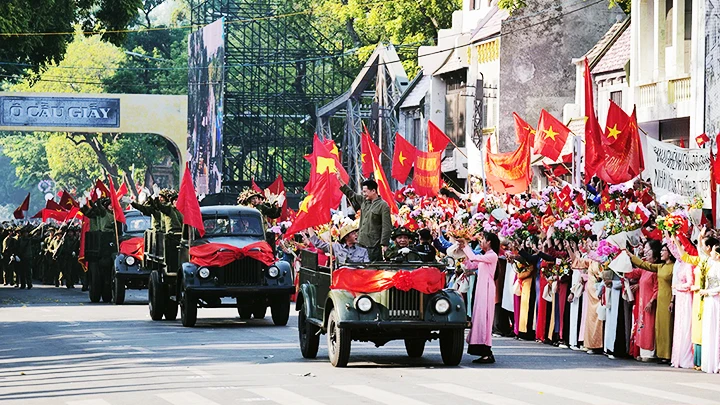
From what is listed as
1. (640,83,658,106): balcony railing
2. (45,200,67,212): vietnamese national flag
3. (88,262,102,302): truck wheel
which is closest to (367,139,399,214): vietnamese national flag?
(88,262,102,302): truck wheel

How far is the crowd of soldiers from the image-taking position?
45969mm

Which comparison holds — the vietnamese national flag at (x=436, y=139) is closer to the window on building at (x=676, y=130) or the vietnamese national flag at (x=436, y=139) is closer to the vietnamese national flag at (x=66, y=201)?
the window on building at (x=676, y=130)

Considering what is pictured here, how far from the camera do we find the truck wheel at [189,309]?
2617 centimetres

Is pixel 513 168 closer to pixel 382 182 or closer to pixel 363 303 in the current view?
pixel 382 182

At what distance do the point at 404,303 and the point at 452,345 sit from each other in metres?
0.77

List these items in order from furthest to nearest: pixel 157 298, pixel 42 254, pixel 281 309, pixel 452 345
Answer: pixel 42 254
pixel 157 298
pixel 281 309
pixel 452 345

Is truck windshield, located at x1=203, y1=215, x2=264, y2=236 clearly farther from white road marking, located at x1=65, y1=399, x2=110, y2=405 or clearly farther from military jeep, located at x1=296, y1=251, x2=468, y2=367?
white road marking, located at x1=65, y1=399, x2=110, y2=405

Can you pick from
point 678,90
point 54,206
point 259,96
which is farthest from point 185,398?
point 259,96

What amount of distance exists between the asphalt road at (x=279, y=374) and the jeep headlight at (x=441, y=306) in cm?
66

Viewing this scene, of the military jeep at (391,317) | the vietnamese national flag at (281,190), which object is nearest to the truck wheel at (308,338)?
the military jeep at (391,317)

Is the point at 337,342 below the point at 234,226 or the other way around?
below

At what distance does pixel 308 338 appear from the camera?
19797mm

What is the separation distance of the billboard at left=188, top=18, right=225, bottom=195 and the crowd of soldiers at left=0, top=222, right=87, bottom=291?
1366cm

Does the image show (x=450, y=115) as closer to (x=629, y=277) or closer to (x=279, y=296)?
(x=279, y=296)
